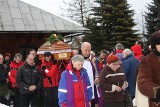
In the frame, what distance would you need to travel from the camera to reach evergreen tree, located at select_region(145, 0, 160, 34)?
31719 millimetres

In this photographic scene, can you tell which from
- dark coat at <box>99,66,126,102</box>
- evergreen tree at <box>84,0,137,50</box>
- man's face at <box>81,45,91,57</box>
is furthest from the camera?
evergreen tree at <box>84,0,137,50</box>

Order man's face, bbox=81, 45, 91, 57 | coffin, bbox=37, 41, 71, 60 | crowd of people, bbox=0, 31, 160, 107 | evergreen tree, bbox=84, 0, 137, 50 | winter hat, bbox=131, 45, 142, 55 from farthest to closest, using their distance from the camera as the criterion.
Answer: evergreen tree, bbox=84, 0, 137, 50 → winter hat, bbox=131, 45, 142, 55 → coffin, bbox=37, 41, 71, 60 → man's face, bbox=81, 45, 91, 57 → crowd of people, bbox=0, 31, 160, 107

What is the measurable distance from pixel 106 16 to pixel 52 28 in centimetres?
1263


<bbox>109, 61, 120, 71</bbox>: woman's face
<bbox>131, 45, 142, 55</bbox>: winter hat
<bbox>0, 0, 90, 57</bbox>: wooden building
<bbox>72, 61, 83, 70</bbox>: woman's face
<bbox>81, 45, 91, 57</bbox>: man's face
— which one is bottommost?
<bbox>109, 61, 120, 71</bbox>: woman's face

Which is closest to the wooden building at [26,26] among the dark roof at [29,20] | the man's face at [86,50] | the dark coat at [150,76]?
the dark roof at [29,20]

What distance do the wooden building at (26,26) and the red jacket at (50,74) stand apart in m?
8.07

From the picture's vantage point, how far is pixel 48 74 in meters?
8.77

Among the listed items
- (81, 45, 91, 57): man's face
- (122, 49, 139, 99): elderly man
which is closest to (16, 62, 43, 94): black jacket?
(81, 45, 91, 57): man's face

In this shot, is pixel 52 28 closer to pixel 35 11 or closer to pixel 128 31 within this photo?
pixel 35 11

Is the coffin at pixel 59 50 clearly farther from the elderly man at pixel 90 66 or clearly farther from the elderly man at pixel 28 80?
the elderly man at pixel 90 66

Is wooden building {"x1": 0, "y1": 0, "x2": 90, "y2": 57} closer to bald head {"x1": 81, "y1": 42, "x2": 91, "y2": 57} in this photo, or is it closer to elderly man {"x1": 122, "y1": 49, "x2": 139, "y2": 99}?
elderly man {"x1": 122, "y1": 49, "x2": 139, "y2": 99}

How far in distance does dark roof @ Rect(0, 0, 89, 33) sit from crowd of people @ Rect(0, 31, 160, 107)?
5.89 metres

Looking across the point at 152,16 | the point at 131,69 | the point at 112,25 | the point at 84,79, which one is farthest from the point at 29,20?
the point at 152,16

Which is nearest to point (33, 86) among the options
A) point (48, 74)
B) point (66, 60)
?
point (48, 74)
